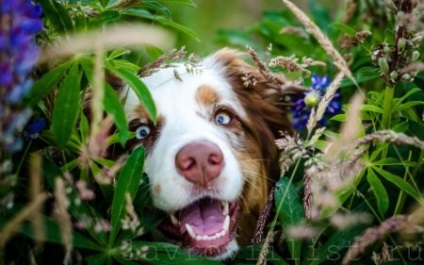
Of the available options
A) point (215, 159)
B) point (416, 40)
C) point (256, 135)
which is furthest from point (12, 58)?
point (256, 135)

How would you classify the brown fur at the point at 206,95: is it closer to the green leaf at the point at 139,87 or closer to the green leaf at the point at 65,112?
the green leaf at the point at 139,87

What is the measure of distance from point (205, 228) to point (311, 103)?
83 cm

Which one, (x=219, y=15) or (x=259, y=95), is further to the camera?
(x=219, y=15)

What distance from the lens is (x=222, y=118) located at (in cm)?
320

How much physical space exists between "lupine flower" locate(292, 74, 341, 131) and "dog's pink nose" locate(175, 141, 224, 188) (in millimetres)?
740

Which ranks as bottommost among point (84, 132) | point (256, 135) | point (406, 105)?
point (256, 135)

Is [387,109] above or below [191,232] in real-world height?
above

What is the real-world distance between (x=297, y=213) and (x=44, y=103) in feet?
3.22

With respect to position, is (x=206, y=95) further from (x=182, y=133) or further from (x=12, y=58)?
(x=12, y=58)

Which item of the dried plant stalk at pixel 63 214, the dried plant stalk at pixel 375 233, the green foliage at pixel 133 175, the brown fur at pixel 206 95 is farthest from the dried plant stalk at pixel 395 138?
the brown fur at pixel 206 95

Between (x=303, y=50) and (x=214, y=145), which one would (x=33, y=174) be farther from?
(x=303, y=50)

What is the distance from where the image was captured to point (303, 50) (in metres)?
4.21

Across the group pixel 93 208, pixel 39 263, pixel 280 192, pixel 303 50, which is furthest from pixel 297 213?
pixel 303 50

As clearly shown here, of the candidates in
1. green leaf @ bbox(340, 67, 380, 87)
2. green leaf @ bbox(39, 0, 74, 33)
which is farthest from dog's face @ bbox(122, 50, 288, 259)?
green leaf @ bbox(340, 67, 380, 87)
